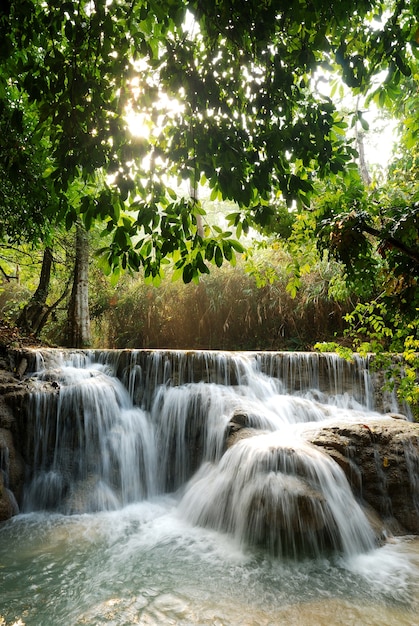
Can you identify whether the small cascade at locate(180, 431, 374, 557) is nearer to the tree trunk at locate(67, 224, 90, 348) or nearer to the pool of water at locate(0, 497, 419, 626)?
the pool of water at locate(0, 497, 419, 626)

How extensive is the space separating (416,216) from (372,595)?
2.94 m

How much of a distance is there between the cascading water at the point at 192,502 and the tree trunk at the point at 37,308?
4.14 meters

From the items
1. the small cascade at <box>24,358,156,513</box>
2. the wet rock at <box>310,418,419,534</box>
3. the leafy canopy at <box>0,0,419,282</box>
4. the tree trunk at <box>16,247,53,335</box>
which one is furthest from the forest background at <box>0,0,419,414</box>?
the tree trunk at <box>16,247,53,335</box>

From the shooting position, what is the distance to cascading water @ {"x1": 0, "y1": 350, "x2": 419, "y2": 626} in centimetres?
287

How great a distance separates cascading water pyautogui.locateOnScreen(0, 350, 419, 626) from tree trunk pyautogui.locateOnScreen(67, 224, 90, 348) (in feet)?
10.7

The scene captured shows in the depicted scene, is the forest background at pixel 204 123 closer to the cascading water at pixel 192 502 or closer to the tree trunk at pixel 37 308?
the cascading water at pixel 192 502

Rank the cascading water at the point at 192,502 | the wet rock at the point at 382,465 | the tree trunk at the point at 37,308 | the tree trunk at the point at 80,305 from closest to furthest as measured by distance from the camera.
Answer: the cascading water at the point at 192,502 < the wet rock at the point at 382,465 < the tree trunk at the point at 80,305 < the tree trunk at the point at 37,308

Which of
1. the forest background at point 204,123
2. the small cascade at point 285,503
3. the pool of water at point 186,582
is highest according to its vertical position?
the forest background at point 204,123

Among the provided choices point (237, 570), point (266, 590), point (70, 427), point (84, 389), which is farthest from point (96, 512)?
point (266, 590)

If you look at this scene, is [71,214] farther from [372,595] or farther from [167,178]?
[372,595]

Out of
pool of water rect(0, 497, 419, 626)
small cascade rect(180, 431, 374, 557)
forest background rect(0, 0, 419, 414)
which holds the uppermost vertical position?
forest background rect(0, 0, 419, 414)

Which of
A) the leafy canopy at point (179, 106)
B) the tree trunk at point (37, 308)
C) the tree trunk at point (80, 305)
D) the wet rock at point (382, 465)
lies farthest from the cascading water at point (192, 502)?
the tree trunk at point (37, 308)

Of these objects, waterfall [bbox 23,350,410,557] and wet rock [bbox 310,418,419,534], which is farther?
wet rock [bbox 310,418,419,534]

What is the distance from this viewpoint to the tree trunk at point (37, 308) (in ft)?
34.8
